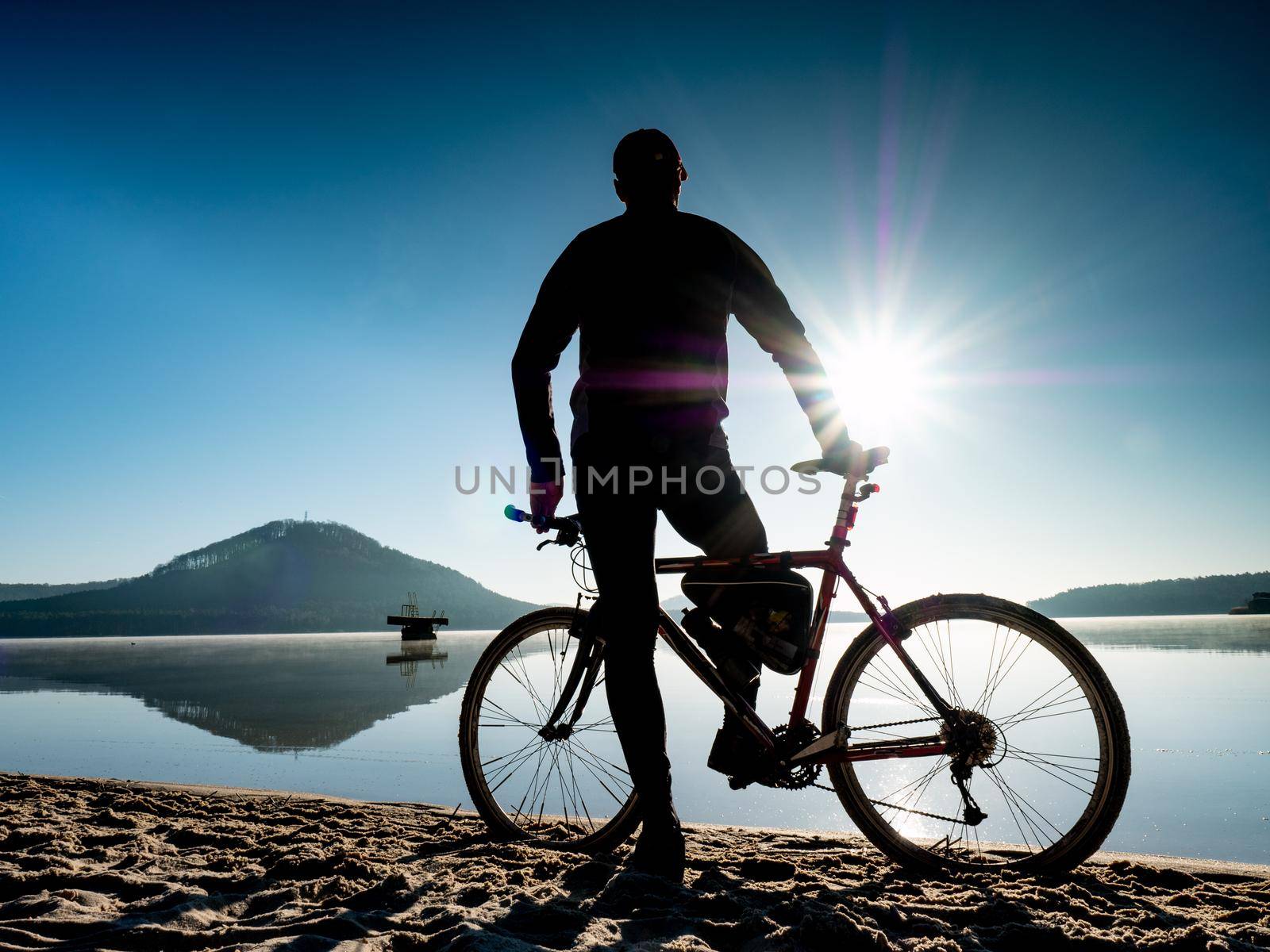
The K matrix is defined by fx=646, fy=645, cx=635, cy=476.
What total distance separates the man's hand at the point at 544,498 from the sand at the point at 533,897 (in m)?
1.21

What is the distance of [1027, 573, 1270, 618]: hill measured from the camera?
289 ft

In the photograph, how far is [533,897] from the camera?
5.86ft

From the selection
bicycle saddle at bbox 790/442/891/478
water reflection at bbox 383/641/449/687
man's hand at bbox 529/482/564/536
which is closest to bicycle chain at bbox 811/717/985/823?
bicycle saddle at bbox 790/442/891/478

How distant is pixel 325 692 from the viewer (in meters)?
8.71

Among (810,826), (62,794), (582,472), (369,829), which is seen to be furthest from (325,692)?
(582,472)

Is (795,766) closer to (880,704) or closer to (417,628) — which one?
(880,704)

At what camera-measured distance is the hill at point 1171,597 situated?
88188 mm

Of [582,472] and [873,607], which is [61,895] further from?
[873,607]

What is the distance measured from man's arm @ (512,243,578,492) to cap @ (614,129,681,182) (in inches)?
14.5

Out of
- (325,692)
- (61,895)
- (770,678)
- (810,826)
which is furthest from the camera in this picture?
(770,678)

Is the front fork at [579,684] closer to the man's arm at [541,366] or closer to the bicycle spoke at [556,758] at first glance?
the bicycle spoke at [556,758]

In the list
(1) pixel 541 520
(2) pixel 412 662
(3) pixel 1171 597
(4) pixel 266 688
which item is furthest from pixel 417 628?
(3) pixel 1171 597

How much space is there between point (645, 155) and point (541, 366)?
0.87m

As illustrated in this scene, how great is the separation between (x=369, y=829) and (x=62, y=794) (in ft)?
6.32
